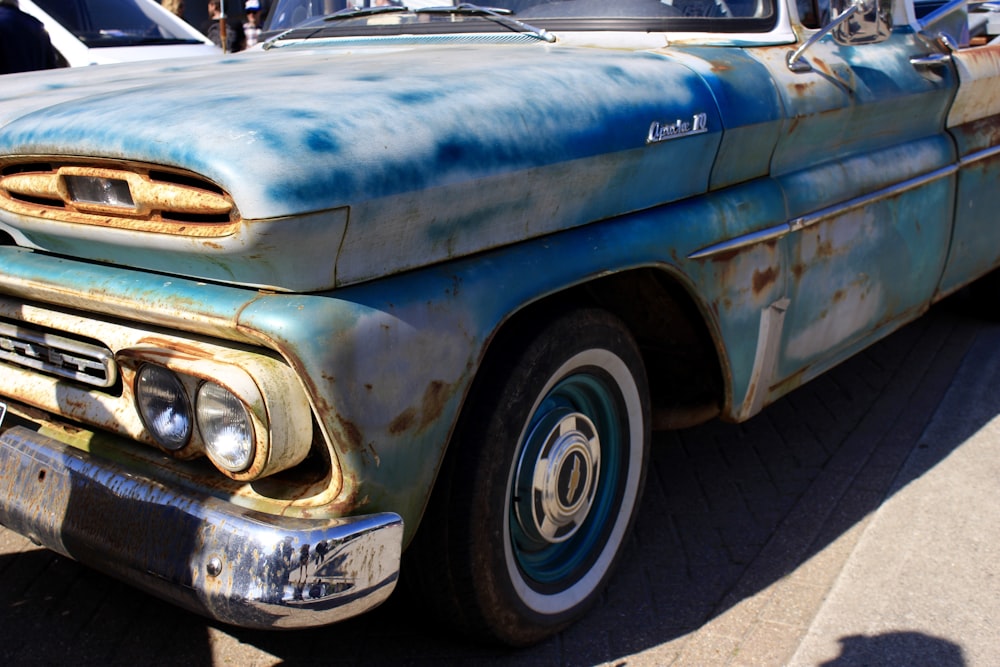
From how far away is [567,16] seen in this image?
301cm

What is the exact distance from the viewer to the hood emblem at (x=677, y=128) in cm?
239

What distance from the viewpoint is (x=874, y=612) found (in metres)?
2.66

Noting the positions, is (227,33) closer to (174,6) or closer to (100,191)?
(174,6)

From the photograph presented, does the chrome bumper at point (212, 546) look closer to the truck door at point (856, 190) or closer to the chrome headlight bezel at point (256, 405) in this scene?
the chrome headlight bezel at point (256, 405)

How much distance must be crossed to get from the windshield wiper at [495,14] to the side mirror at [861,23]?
909 mm

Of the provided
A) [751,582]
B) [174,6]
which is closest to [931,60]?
[751,582]

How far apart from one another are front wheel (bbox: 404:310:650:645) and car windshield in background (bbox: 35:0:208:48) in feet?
23.7

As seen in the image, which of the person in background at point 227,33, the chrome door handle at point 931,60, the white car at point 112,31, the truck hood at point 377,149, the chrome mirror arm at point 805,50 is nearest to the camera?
the truck hood at point 377,149

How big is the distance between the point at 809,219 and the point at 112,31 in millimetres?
7520

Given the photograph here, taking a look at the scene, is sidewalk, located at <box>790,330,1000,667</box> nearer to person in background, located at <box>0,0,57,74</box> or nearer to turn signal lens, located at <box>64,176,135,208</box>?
turn signal lens, located at <box>64,176,135,208</box>

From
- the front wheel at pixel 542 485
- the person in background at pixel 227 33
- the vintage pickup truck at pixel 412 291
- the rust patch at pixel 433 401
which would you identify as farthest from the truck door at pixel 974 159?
the person in background at pixel 227 33

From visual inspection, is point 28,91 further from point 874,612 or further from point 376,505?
point 874,612

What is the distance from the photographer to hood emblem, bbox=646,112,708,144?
239 cm

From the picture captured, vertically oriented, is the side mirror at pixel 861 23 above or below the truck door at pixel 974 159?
above
